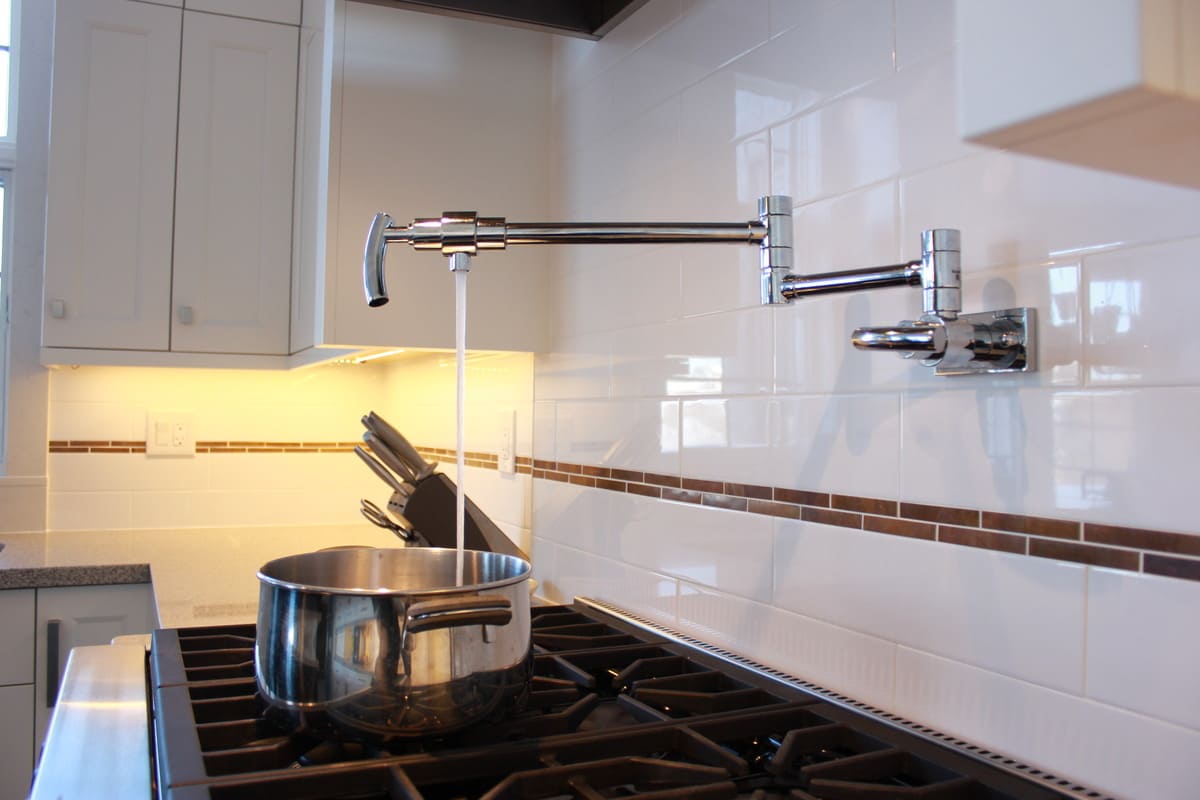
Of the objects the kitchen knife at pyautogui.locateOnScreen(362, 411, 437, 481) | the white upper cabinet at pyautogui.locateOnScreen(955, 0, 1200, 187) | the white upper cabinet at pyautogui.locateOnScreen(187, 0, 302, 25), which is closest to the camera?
the white upper cabinet at pyautogui.locateOnScreen(955, 0, 1200, 187)

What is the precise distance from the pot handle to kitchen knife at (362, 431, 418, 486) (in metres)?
1.03

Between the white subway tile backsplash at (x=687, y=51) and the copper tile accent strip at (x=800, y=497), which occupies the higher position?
the white subway tile backsplash at (x=687, y=51)

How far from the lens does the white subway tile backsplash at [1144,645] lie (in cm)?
72

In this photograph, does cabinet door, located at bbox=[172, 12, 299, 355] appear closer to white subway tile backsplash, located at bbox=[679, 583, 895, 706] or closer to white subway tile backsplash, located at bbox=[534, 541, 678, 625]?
white subway tile backsplash, located at bbox=[534, 541, 678, 625]

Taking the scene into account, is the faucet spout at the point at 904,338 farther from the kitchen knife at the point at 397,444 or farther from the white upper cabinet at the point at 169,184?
the white upper cabinet at the point at 169,184

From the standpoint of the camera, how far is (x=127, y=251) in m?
2.27

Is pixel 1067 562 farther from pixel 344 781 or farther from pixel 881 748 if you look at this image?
pixel 344 781

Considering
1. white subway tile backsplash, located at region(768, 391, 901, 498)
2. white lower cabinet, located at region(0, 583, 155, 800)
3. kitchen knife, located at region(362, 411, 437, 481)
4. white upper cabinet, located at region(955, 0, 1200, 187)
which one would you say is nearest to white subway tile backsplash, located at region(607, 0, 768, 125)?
white subway tile backsplash, located at region(768, 391, 901, 498)

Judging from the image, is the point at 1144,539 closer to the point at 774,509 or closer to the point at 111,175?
the point at 774,509

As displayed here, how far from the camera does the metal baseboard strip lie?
76cm

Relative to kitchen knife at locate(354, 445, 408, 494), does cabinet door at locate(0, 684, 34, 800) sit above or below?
below

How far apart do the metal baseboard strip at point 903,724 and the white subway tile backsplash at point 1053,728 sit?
Result: 14 millimetres

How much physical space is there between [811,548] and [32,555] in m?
1.82

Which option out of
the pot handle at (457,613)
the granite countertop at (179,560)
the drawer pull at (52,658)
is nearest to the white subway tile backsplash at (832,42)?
the pot handle at (457,613)
